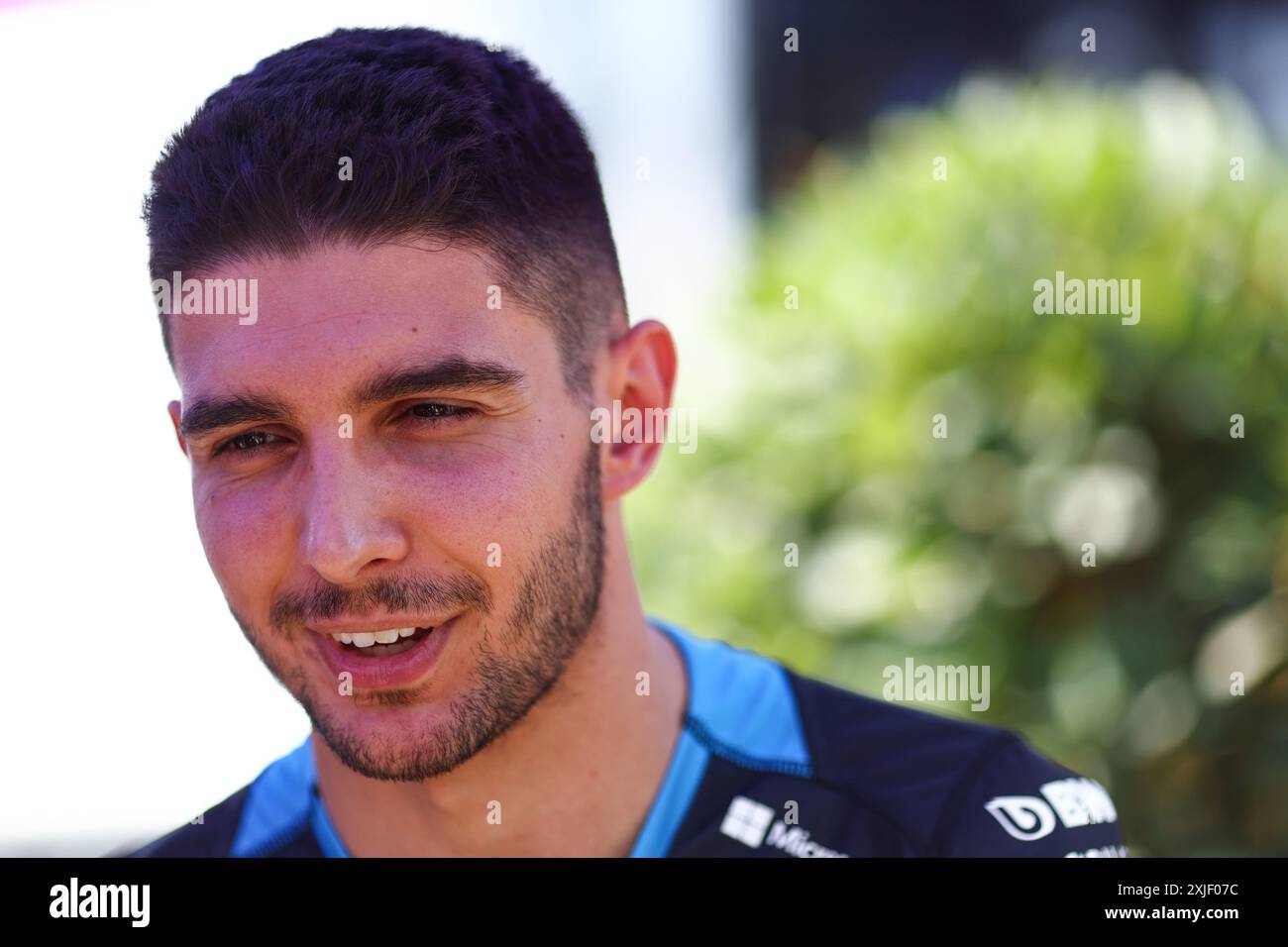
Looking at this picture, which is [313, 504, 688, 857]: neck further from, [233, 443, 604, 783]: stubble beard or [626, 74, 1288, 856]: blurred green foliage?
[626, 74, 1288, 856]: blurred green foliage

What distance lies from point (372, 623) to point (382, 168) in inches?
25.5

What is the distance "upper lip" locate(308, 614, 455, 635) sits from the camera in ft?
6.35

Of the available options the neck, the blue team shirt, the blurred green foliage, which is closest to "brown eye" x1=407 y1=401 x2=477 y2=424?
the neck

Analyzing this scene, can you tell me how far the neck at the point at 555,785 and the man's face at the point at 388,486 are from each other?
0.11 m

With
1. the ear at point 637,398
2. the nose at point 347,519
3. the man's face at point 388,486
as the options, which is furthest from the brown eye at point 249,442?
the ear at point 637,398

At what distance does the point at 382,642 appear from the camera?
6.51ft

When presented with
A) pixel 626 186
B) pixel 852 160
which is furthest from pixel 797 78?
pixel 626 186

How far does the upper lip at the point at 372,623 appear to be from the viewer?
6.35ft

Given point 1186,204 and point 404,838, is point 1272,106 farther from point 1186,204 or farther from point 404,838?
point 404,838

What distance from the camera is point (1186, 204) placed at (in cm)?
324

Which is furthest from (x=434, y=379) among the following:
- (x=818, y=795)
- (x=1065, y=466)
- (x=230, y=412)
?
(x=1065, y=466)

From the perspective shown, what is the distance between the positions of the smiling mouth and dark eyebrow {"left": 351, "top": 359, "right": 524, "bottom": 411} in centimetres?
33

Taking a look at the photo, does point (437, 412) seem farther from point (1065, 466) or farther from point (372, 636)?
point (1065, 466)

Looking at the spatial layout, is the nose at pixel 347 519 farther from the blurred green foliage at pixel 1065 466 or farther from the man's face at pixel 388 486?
the blurred green foliage at pixel 1065 466
